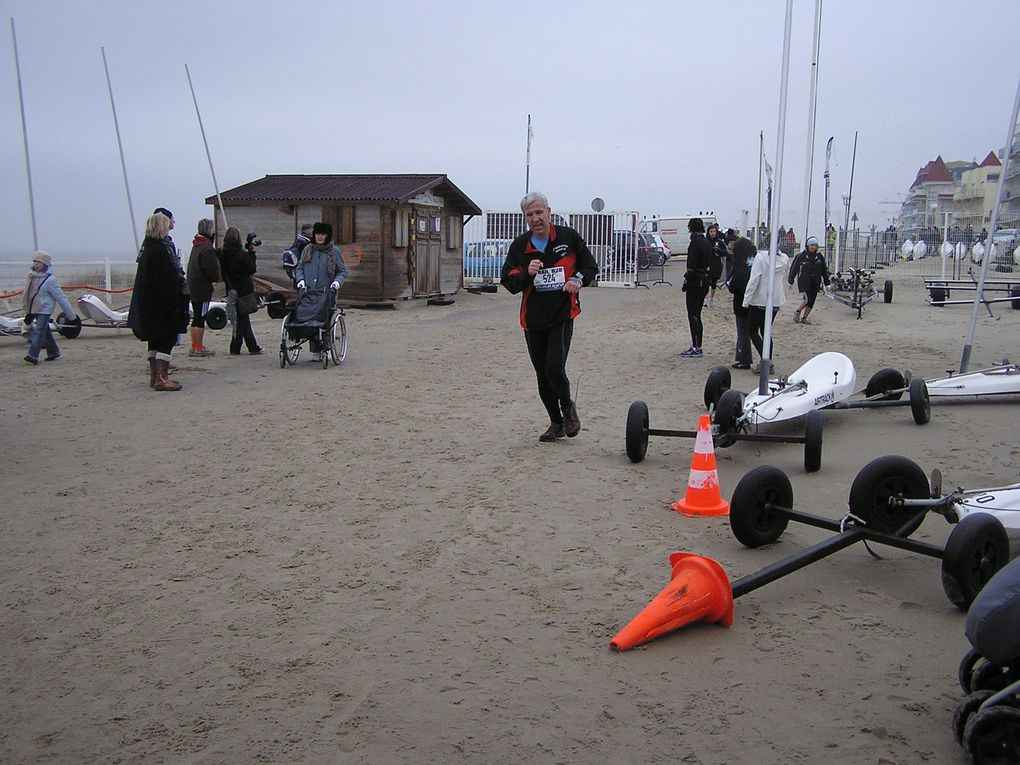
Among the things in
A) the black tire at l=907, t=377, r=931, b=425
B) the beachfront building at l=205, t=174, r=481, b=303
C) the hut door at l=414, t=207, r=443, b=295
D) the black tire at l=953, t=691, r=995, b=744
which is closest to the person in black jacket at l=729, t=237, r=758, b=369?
the black tire at l=907, t=377, r=931, b=425

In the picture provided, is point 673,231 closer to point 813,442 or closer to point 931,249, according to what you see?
point 931,249

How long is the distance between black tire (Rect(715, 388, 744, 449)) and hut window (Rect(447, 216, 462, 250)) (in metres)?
19.8

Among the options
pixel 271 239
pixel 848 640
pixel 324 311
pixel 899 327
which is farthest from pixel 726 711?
pixel 271 239

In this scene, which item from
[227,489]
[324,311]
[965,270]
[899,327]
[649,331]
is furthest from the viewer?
[965,270]

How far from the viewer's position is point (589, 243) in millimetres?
33250

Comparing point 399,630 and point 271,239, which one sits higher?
point 271,239

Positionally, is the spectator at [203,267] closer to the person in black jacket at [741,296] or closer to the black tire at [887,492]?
the person in black jacket at [741,296]

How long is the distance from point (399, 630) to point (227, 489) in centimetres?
295

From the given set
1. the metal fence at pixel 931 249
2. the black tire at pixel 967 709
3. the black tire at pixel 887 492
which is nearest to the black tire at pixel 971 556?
the black tire at pixel 887 492

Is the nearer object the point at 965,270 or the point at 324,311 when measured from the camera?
the point at 324,311

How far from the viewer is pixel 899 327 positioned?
770 inches

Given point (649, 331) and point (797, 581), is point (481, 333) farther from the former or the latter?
point (797, 581)

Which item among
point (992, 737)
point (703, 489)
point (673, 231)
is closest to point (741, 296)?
point (703, 489)

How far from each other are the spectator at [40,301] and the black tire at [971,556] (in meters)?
12.4
